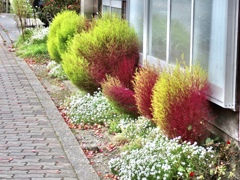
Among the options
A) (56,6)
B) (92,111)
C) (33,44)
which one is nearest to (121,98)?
(92,111)

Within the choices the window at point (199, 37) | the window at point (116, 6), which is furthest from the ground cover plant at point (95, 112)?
→ the window at point (116, 6)

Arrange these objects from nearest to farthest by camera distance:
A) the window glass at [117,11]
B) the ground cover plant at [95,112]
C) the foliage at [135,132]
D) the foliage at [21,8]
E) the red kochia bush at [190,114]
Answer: the red kochia bush at [190,114] < the foliage at [135,132] < the ground cover plant at [95,112] < the window glass at [117,11] < the foliage at [21,8]

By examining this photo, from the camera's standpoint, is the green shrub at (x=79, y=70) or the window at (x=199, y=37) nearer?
the window at (x=199, y=37)

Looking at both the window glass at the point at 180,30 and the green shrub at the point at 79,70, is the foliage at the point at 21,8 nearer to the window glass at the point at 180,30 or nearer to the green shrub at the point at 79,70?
the green shrub at the point at 79,70

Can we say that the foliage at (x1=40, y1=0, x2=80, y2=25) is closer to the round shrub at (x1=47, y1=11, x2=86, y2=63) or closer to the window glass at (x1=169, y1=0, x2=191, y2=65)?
the round shrub at (x1=47, y1=11, x2=86, y2=63)

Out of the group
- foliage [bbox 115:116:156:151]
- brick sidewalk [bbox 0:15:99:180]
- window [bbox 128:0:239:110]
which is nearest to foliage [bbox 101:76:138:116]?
foliage [bbox 115:116:156:151]

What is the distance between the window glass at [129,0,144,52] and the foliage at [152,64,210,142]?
2.90m

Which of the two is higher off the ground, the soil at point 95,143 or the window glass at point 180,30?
the window glass at point 180,30

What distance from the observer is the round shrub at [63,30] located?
11867mm

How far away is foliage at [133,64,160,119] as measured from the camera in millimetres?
7258

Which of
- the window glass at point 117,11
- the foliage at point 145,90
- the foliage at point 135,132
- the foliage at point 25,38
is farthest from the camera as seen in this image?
the foliage at point 25,38

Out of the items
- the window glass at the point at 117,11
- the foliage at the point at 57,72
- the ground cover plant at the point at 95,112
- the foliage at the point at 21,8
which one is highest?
the window glass at the point at 117,11

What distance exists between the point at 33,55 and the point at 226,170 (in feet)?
36.0

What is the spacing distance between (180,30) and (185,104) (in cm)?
128
